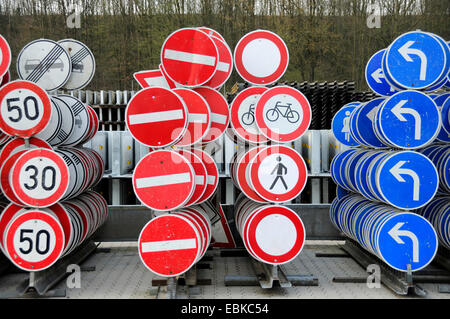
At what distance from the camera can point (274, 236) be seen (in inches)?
182

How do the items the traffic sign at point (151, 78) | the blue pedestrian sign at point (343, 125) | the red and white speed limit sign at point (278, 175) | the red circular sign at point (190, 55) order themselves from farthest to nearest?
1. the blue pedestrian sign at point (343, 125)
2. the traffic sign at point (151, 78)
3. the red circular sign at point (190, 55)
4. the red and white speed limit sign at point (278, 175)

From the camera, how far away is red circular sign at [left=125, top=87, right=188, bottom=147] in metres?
4.31

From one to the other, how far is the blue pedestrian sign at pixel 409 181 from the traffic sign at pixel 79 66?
11.6 feet

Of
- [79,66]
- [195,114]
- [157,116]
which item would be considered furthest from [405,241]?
[79,66]

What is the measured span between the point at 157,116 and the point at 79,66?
1.90 meters

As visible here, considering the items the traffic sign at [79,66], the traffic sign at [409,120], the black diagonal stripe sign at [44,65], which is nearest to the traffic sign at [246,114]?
the traffic sign at [409,120]

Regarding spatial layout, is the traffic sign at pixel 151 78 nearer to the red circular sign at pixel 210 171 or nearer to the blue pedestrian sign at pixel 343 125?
the red circular sign at pixel 210 171

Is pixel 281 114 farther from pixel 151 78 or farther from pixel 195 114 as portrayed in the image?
pixel 151 78

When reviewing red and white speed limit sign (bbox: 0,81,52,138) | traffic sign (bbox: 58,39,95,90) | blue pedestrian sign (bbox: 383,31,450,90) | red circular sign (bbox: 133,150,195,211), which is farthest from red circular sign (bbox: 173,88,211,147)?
blue pedestrian sign (bbox: 383,31,450,90)

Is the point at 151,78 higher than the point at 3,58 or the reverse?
the reverse

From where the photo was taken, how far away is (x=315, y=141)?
7090mm

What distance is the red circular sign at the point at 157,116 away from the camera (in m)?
4.31

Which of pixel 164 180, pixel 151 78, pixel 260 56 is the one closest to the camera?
pixel 164 180
